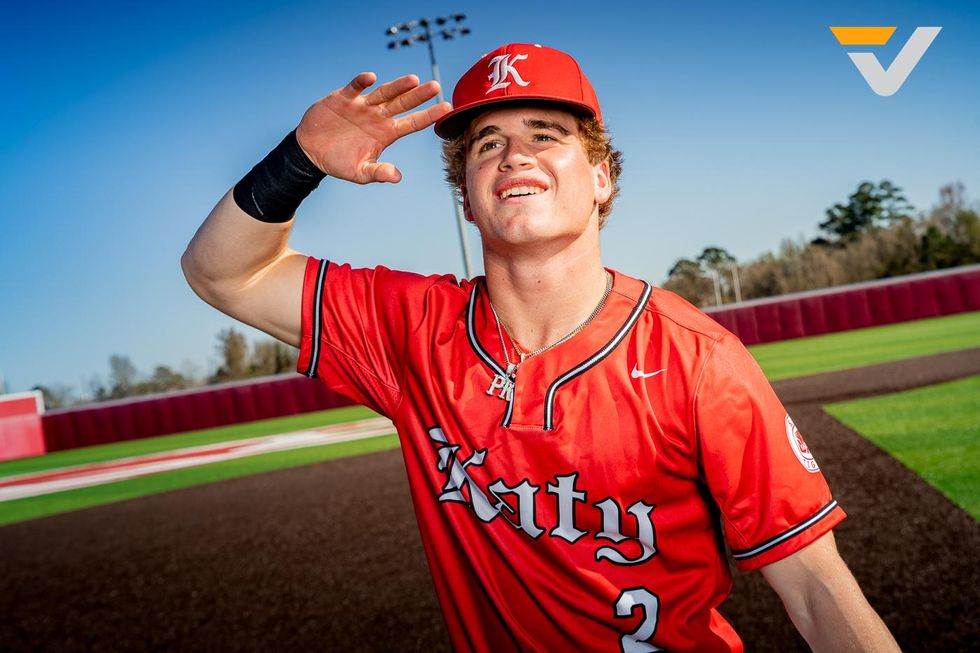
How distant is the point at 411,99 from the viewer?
6.73ft

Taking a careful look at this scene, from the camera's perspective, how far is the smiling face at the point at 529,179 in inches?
73.5

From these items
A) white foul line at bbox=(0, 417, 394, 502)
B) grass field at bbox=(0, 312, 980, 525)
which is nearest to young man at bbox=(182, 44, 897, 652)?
grass field at bbox=(0, 312, 980, 525)

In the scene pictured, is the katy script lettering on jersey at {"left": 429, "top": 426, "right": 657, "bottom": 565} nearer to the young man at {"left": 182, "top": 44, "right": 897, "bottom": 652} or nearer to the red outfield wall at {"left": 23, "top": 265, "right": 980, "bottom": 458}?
the young man at {"left": 182, "top": 44, "right": 897, "bottom": 652}

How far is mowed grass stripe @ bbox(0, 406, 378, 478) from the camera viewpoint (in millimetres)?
15727

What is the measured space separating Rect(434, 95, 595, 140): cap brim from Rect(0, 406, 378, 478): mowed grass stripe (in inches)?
547

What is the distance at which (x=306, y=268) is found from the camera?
2.20m

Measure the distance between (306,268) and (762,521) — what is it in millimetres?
1430

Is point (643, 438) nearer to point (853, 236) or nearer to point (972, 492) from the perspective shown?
point (972, 492)

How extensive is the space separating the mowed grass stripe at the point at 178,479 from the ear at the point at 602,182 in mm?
8518

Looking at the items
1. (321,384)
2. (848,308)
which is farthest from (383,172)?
(848,308)

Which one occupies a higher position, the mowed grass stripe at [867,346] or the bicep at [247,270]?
the bicep at [247,270]

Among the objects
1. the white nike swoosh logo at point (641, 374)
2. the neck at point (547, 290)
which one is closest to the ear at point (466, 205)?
the neck at point (547, 290)

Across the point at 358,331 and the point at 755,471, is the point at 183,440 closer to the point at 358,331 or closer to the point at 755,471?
the point at 358,331

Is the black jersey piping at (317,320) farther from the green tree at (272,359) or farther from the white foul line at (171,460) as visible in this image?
the green tree at (272,359)
